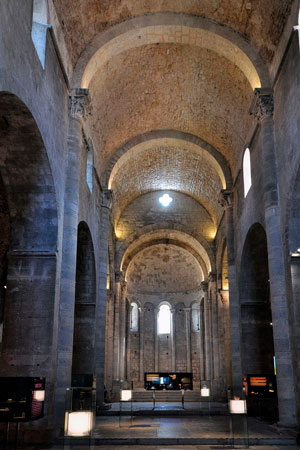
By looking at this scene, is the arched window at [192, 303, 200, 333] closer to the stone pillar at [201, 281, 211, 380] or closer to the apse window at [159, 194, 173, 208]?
the stone pillar at [201, 281, 211, 380]

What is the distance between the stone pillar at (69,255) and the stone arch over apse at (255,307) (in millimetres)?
7539

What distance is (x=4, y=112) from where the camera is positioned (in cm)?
1066

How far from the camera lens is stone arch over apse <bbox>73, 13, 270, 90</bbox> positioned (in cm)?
1611

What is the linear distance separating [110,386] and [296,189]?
733 inches

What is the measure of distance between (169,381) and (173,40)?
69.8 feet

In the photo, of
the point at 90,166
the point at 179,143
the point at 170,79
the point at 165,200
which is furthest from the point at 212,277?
the point at 170,79

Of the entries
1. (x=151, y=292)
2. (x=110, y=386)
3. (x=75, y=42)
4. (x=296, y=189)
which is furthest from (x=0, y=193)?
(x=151, y=292)

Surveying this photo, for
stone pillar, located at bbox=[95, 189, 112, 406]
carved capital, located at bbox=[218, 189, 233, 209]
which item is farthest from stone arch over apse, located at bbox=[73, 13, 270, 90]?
stone pillar, located at bbox=[95, 189, 112, 406]

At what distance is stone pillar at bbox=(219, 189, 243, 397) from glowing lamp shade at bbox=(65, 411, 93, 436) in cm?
1300

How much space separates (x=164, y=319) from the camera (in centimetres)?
4034

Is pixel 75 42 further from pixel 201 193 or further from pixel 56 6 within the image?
pixel 201 193

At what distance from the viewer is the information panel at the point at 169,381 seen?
3062cm

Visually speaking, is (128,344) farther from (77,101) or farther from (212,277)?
(77,101)

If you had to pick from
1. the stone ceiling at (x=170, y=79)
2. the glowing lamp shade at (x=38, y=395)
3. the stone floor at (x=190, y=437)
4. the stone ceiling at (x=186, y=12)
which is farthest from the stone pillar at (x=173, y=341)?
the glowing lamp shade at (x=38, y=395)
